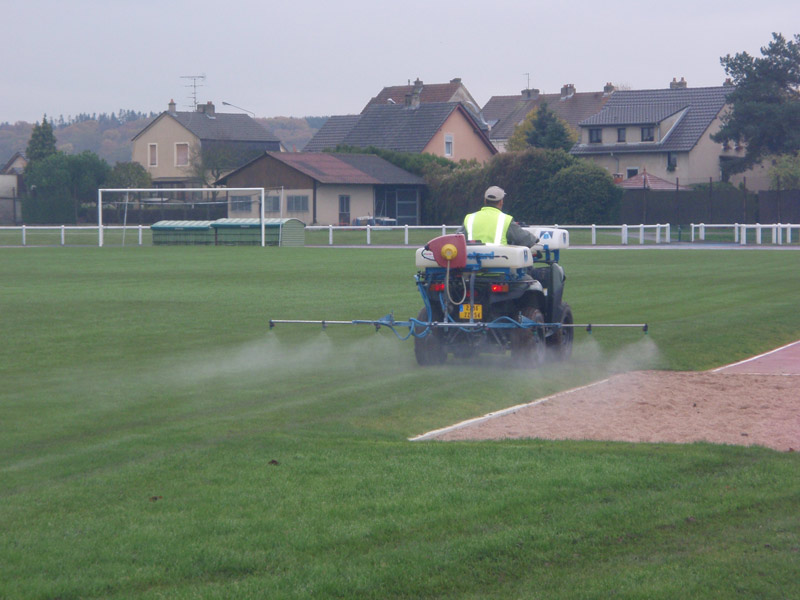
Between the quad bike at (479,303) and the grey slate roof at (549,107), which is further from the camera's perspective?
the grey slate roof at (549,107)

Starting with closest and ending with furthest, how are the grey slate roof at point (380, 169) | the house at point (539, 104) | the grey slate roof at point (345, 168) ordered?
the grey slate roof at point (345, 168) → the grey slate roof at point (380, 169) → the house at point (539, 104)

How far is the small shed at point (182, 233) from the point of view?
44.9 meters

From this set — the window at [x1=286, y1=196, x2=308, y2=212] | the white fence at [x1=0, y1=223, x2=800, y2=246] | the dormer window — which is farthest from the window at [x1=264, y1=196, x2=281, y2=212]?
the dormer window

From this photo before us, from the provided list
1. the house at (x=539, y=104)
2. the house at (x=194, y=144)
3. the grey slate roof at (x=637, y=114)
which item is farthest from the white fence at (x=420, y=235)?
the house at (x=539, y=104)

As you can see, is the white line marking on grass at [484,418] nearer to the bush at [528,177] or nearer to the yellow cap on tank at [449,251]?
the yellow cap on tank at [449,251]

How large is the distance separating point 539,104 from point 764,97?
3909 centimetres

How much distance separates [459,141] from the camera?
248ft

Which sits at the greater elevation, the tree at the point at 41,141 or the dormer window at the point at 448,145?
the tree at the point at 41,141

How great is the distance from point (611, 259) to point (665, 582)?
27.8 meters

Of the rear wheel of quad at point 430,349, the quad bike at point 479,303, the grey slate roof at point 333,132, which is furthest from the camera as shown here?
the grey slate roof at point 333,132

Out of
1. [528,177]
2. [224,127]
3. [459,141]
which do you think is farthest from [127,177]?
[528,177]

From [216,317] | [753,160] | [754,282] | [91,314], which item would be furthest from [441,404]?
[753,160]

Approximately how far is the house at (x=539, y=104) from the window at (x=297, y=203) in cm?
4359

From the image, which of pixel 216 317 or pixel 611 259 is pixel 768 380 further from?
pixel 611 259
